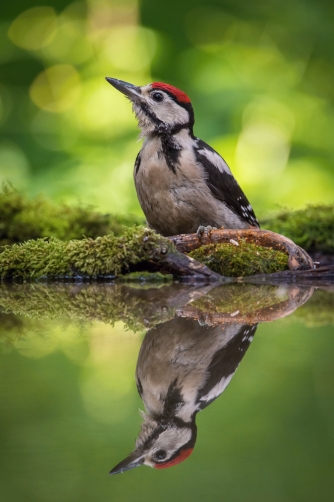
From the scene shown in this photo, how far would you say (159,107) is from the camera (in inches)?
182

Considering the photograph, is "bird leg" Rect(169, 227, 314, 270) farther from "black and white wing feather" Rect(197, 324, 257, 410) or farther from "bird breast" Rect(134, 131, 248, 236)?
"black and white wing feather" Rect(197, 324, 257, 410)

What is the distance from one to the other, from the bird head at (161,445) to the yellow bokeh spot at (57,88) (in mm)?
6518

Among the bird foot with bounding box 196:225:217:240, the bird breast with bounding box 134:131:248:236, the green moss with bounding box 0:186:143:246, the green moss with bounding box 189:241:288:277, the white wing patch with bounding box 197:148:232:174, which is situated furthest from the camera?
the green moss with bounding box 0:186:143:246

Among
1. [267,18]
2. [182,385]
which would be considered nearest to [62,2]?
[267,18]

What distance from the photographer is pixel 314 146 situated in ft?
23.7

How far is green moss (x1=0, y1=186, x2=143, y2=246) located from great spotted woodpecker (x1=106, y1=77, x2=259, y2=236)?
3.77ft

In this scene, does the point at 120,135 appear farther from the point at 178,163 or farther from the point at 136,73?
the point at 178,163

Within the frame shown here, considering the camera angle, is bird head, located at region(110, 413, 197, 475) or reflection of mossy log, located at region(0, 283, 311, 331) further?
reflection of mossy log, located at region(0, 283, 311, 331)

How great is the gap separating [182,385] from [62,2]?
690 cm

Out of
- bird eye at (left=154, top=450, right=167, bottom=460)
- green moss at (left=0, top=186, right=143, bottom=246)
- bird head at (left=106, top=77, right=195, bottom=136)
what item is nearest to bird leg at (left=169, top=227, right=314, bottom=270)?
bird head at (left=106, top=77, right=195, bottom=136)

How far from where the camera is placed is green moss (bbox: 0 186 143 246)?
5461 mm

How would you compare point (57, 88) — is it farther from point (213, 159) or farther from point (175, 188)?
point (175, 188)

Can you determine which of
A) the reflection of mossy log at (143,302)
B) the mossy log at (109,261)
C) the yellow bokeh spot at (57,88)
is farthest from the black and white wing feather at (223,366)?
→ the yellow bokeh spot at (57,88)

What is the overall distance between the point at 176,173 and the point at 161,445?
3.16 meters
